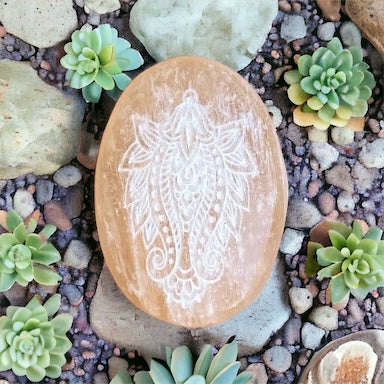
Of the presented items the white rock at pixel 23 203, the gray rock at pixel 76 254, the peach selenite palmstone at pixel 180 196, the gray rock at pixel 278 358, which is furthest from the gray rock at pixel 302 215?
the white rock at pixel 23 203

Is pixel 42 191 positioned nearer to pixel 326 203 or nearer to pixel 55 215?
pixel 55 215

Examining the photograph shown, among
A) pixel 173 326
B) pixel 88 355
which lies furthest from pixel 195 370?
pixel 88 355

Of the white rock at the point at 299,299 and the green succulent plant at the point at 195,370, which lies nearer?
the green succulent plant at the point at 195,370

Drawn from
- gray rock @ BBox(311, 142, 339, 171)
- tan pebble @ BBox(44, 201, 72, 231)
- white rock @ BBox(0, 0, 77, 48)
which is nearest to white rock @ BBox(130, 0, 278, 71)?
white rock @ BBox(0, 0, 77, 48)

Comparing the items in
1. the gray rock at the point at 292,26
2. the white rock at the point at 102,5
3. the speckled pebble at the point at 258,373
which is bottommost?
the speckled pebble at the point at 258,373

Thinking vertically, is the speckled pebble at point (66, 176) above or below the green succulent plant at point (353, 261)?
below

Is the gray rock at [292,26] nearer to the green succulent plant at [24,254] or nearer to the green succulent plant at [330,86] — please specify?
the green succulent plant at [330,86]

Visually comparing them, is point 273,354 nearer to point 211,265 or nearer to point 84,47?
point 211,265

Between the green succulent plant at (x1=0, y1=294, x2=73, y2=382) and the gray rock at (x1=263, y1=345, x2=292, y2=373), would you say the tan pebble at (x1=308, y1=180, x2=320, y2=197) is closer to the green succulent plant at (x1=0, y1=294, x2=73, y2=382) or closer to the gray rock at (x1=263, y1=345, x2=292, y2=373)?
the gray rock at (x1=263, y1=345, x2=292, y2=373)
